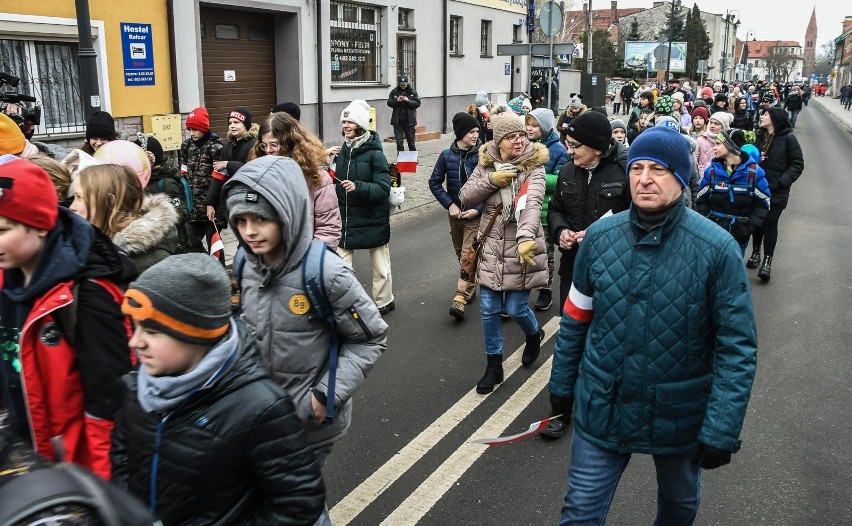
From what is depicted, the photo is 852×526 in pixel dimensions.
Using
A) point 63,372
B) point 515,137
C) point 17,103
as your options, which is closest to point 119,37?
point 17,103

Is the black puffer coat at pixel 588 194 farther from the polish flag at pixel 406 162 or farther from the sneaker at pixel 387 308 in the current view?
the polish flag at pixel 406 162

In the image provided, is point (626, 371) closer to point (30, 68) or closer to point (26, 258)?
point (26, 258)

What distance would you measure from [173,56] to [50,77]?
254 centimetres

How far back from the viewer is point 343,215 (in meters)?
7.14

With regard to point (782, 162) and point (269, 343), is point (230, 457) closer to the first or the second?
point (269, 343)

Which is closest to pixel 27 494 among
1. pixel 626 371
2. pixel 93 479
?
pixel 93 479

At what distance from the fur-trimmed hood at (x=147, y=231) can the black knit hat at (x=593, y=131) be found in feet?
8.81

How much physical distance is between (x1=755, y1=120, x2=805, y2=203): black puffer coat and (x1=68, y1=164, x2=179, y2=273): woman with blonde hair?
7887 millimetres

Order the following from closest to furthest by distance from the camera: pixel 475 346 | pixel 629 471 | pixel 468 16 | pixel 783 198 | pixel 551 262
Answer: pixel 629 471 < pixel 475 346 < pixel 551 262 < pixel 783 198 < pixel 468 16

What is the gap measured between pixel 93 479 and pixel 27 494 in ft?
0.35

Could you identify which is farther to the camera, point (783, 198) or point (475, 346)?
point (783, 198)

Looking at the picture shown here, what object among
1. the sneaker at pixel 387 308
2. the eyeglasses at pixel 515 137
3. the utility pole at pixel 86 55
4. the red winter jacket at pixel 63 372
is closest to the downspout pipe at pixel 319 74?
the utility pole at pixel 86 55

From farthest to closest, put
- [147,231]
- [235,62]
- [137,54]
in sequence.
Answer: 1. [235,62]
2. [137,54]
3. [147,231]

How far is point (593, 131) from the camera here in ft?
16.4
